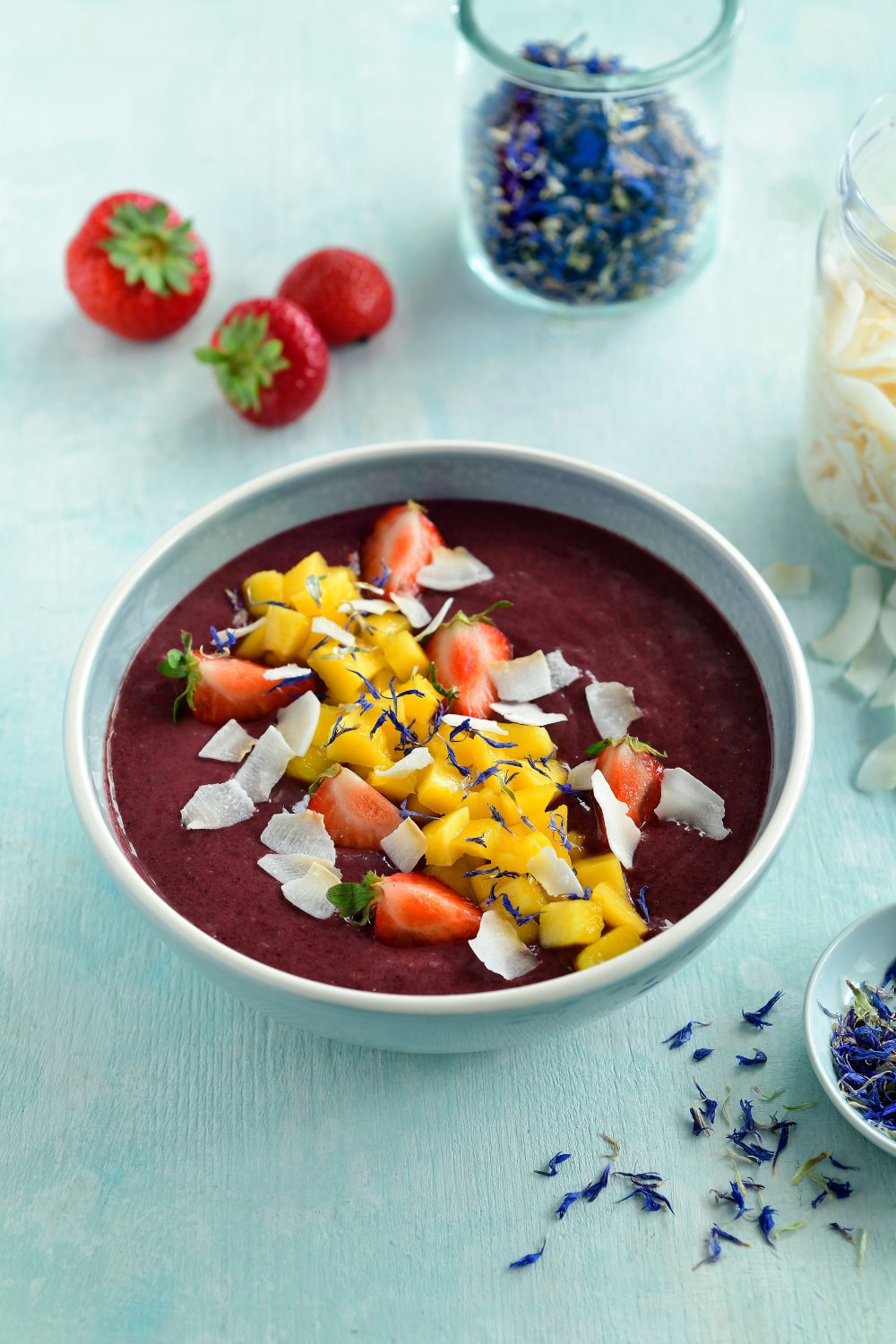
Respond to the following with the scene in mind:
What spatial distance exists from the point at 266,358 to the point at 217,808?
120cm

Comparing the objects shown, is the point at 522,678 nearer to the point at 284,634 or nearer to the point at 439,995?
the point at 284,634

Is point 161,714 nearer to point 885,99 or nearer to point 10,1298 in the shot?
point 10,1298

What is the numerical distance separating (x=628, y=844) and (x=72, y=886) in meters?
0.91

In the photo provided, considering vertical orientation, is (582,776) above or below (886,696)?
above

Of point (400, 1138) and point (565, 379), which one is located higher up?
point (565, 379)

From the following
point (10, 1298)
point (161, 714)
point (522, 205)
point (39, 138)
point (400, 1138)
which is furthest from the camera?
point (39, 138)

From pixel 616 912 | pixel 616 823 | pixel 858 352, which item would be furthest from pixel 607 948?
pixel 858 352

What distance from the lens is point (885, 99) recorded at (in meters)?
2.47

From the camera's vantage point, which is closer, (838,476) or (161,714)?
(161,714)

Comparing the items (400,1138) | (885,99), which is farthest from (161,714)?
(885,99)

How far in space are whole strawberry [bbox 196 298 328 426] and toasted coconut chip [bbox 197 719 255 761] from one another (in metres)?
1.01

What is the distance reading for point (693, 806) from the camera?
192cm

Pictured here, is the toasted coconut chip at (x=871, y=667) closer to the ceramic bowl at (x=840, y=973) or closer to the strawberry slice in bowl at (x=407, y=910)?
the ceramic bowl at (x=840, y=973)

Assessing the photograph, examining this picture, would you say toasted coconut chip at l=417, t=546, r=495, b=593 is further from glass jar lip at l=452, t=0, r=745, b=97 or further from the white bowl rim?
glass jar lip at l=452, t=0, r=745, b=97
